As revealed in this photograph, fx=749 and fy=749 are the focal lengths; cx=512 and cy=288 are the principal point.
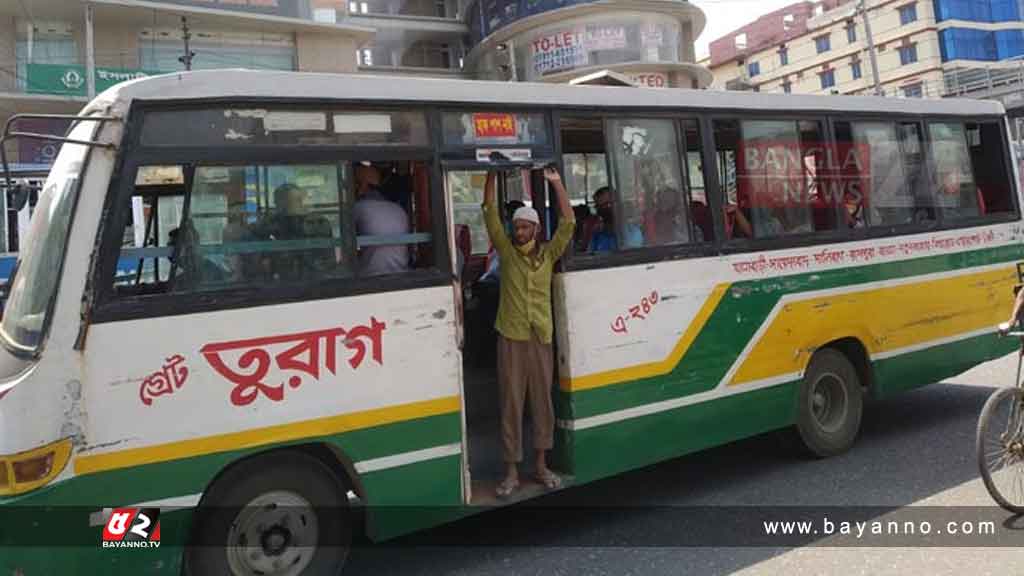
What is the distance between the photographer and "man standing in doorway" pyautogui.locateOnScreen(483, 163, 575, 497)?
4.38 metres

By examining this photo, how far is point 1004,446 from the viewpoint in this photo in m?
4.55

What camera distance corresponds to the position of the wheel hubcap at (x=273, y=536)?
3.54 meters

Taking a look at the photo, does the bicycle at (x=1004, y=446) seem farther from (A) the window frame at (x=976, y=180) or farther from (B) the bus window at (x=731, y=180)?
(A) the window frame at (x=976, y=180)

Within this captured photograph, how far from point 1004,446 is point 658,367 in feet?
6.93

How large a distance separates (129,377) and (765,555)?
11.1 ft

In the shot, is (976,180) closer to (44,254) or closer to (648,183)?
(648,183)

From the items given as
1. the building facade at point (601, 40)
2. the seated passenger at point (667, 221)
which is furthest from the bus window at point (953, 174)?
the building facade at point (601, 40)

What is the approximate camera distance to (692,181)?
17.0 feet

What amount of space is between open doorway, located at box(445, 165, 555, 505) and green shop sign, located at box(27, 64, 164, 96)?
66.8ft

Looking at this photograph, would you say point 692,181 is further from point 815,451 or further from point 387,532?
point 387,532

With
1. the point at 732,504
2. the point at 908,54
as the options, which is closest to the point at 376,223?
the point at 732,504

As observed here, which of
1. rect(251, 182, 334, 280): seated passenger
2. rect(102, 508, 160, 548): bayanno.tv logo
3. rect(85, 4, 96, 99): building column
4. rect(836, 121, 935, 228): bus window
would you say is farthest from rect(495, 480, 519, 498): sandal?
rect(85, 4, 96, 99): building column

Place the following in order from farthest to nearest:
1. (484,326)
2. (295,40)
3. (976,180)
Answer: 1. (295,40)
2. (976,180)
3. (484,326)

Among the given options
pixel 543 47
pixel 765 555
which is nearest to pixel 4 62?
pixel 543 47
